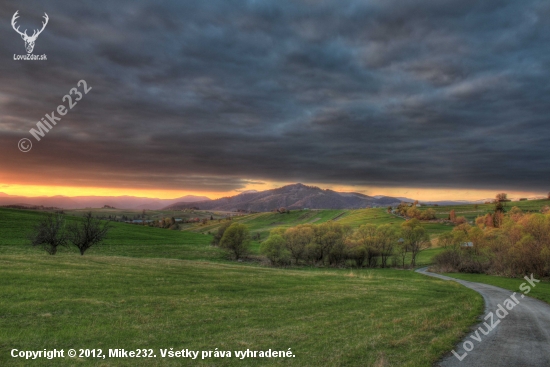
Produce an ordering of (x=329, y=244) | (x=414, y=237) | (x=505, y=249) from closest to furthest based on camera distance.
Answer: (x=505, y=249) → (x=329, y=244) → (x=414, y=237)

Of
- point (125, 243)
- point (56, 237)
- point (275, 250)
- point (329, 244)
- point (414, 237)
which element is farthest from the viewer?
point (414, 237)

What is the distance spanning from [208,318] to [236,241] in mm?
76763

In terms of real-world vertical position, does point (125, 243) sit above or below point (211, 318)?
below

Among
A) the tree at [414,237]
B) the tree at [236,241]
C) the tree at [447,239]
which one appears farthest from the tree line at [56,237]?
the tree at [447,239]

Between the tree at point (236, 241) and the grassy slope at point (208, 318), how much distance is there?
62890mm

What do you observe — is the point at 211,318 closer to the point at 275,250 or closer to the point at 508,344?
the point at 508,344

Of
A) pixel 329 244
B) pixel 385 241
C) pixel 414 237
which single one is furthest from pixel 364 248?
pixel 414 237

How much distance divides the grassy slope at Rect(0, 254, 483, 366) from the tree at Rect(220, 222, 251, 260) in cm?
6289

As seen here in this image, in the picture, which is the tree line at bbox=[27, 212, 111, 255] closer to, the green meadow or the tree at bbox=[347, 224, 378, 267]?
the green meadow

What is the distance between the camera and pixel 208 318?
20.9 metres

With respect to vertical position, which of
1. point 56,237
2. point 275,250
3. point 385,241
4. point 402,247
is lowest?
point 402,247

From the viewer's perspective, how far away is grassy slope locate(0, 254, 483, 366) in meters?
15.6

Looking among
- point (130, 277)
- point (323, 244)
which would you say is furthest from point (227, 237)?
point (130, 277)

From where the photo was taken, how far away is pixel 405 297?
35.4 metres
